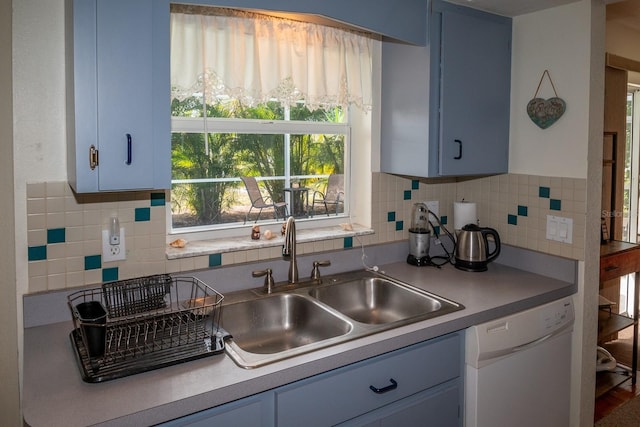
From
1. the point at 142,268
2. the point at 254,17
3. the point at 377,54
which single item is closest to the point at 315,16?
the point at 254,17

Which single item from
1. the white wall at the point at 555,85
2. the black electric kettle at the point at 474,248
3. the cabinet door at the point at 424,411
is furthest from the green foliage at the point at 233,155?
the cabinet door at the point at 424,411

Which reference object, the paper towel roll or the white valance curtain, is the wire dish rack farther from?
the paper towel roll

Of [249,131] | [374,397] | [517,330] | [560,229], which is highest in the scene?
[249,131]

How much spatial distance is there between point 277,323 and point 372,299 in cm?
47

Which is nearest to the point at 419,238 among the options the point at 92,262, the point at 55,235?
the point at 92,262

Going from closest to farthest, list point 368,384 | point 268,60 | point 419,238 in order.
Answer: point 368,384, point 268,60, point 419,238

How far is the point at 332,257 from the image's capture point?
2248mm

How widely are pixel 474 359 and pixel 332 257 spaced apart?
0.76m

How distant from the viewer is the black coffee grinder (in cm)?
239

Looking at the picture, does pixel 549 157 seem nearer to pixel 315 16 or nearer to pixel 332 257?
pixel 332 257

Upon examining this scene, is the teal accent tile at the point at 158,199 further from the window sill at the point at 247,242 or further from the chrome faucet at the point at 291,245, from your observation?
the chrome faucet at the point at 291,245

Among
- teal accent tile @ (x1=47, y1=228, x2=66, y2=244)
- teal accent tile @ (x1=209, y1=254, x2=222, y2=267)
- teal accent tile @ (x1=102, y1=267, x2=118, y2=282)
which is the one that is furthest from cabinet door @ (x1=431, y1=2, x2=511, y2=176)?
teal accent tile @ (x1=47, y1=228, x2=66, y2=244)

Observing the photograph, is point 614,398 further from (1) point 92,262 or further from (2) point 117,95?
(2) point 117,95

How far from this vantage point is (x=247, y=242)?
211 centimetres
